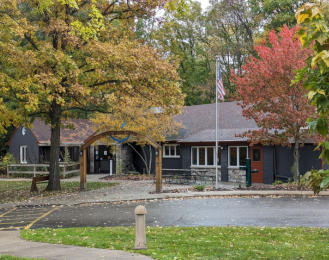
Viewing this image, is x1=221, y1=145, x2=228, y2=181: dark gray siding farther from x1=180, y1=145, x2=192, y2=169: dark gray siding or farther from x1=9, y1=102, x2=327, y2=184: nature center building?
x1=180, y1=145, x2=192, y2=169: dark gray siding

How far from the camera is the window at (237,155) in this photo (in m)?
25.1

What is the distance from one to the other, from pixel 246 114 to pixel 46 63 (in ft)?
34.6

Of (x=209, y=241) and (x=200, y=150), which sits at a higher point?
(x=200, y=150)

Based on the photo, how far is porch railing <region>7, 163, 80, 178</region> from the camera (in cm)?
2950

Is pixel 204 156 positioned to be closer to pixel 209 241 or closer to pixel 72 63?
pixel 72 63

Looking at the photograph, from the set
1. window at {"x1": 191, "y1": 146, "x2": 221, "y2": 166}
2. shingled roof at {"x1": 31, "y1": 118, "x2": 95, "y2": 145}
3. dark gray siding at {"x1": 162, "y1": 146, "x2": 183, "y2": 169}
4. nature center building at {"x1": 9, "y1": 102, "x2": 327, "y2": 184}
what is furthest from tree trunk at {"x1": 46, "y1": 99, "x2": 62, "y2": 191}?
shingled roof at {"x1": 31, "y1": 118, "x2": 95, "y2": 145}

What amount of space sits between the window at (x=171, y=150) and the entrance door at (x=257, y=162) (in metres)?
6.48

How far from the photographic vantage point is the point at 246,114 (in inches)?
803

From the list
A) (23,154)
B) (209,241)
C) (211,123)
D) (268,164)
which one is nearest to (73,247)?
(209,241)

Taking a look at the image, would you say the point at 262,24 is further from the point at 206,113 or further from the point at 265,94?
the point at 265,94

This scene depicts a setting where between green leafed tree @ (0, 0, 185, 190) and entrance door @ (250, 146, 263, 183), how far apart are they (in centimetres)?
806

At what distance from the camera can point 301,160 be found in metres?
22.2

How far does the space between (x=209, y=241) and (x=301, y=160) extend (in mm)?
15887

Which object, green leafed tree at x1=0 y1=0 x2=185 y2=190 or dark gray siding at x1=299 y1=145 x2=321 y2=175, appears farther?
dark gray siding at x1=299 y1=145 x2=321 y2=175
